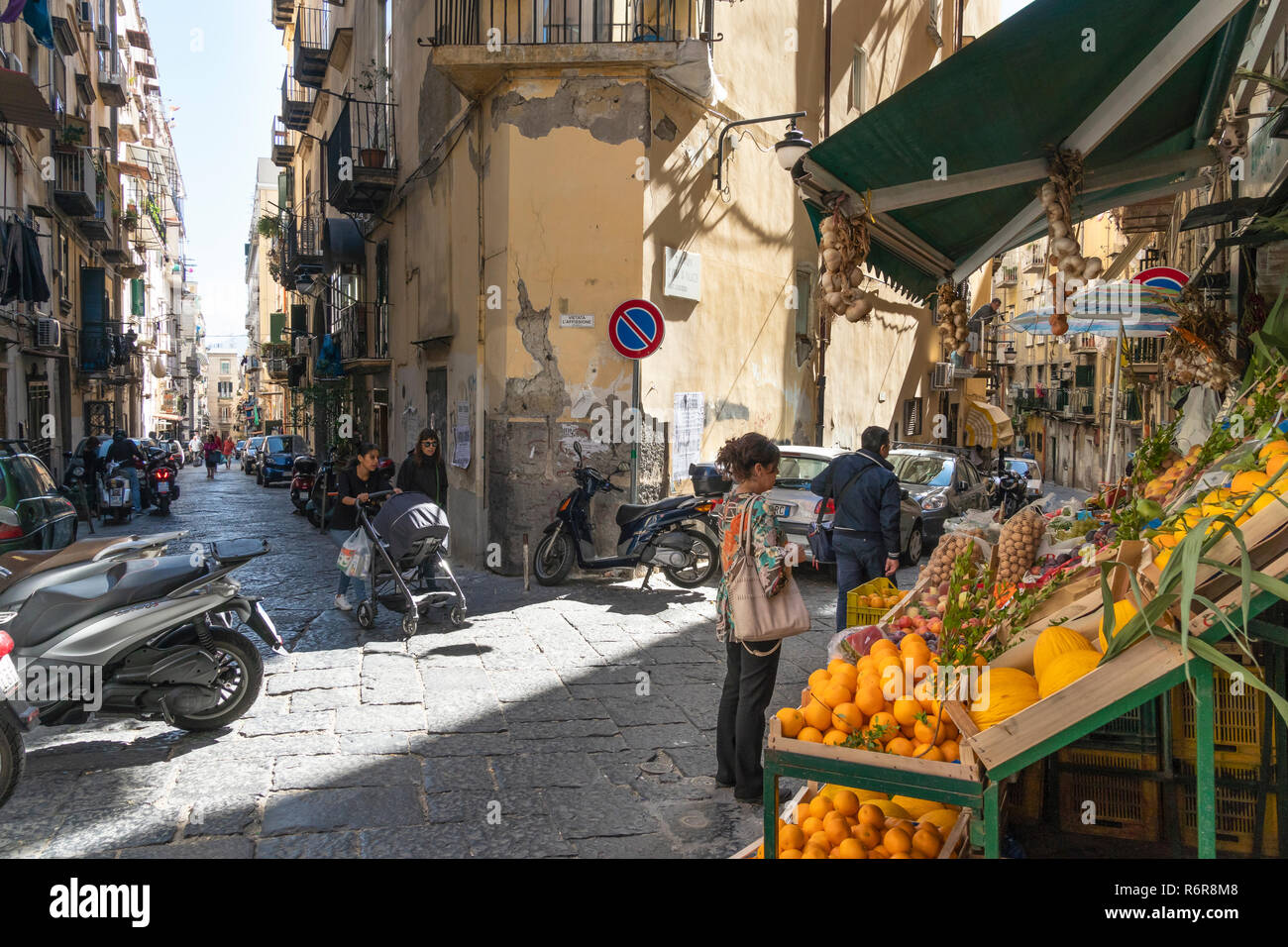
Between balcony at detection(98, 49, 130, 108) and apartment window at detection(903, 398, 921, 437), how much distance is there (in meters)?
27.2

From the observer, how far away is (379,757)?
201 inches

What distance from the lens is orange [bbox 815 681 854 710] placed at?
330 centimetres

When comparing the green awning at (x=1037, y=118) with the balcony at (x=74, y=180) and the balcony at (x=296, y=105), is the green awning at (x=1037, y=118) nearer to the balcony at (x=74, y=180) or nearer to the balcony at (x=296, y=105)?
the balcony at (x=74, y=180)

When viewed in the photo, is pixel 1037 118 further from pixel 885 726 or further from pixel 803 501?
pixel 803 501

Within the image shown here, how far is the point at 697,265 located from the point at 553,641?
19.5 feet

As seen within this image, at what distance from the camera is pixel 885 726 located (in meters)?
3.04

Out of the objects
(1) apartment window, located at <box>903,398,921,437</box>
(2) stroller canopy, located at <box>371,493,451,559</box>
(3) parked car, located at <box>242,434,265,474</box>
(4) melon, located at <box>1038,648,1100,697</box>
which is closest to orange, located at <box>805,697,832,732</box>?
(4) melon, located at <box>1038,648,1100,697</box>

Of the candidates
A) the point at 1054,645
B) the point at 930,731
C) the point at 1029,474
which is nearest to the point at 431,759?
the point at 930,731

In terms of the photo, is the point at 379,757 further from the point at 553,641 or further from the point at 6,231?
the point at 6,231

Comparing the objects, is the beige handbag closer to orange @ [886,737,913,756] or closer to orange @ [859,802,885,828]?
orange @ [859,802,885,828]

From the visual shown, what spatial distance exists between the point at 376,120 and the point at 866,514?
13339 millimetres

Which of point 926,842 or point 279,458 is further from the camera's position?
point 279,458

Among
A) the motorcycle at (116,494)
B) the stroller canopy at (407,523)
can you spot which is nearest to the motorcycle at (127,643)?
the stroller canopy at (407,523)
